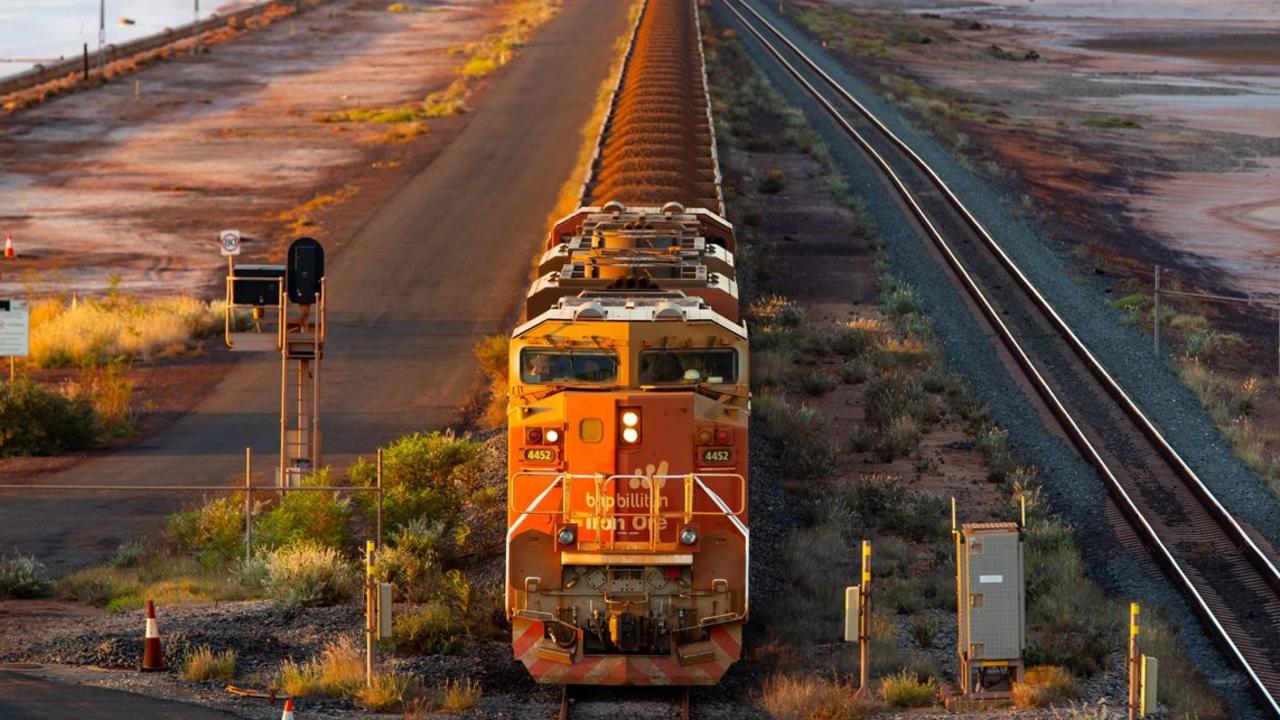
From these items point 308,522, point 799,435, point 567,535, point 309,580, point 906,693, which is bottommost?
point 906,693

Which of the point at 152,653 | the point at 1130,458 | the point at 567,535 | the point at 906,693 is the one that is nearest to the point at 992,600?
the point at 906,693

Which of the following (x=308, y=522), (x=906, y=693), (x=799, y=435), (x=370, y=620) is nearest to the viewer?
(x=370, y=620)

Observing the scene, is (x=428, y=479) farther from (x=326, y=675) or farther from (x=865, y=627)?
(x=865, y=627)

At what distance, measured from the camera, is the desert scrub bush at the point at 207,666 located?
18422mm

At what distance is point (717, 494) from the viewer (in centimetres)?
1845

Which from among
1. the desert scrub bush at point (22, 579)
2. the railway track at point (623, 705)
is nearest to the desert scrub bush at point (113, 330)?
the desert scrub bush at point (22, 579)

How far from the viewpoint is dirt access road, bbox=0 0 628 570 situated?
2839 cm

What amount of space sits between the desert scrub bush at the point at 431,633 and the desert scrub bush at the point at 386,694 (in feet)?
4.82

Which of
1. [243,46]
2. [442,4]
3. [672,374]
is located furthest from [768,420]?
[442,4]

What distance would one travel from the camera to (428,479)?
25.9m

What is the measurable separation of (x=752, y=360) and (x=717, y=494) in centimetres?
1600

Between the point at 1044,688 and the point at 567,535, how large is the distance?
5013 mm

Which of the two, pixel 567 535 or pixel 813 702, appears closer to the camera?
pixel 813 702

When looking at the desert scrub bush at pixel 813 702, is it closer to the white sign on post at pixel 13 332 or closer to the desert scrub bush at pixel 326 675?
the desert scrub bush at pixel 326 675
